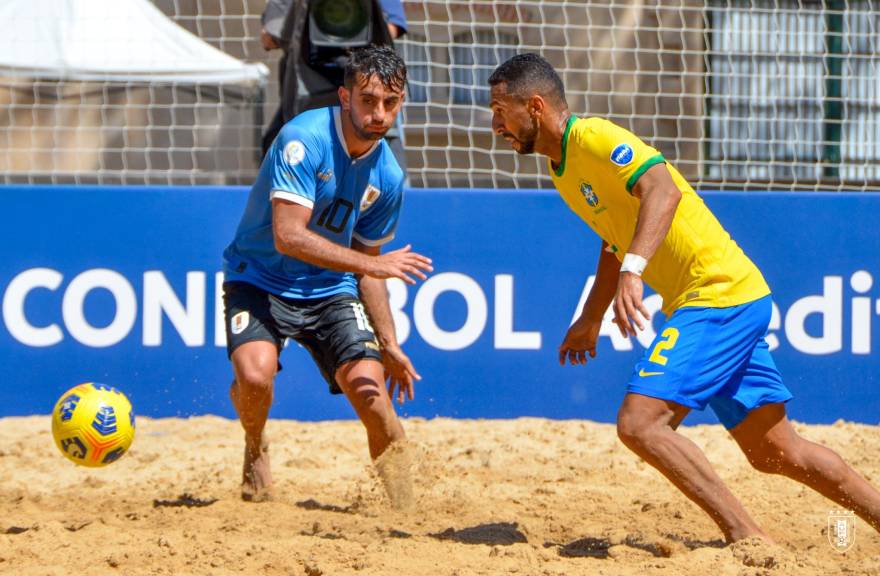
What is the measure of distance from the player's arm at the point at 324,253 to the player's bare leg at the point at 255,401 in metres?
0.48

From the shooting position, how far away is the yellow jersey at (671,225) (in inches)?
152

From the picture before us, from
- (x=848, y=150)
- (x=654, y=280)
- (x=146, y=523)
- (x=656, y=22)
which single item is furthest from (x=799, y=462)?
(x=848, y=150)

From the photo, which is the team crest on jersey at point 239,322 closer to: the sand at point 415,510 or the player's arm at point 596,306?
the sand at point 415,510

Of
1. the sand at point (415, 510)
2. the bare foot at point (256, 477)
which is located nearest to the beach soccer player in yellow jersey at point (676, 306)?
the sand at point (415, 510)

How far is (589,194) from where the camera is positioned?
405 cm

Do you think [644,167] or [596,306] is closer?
[644,167]

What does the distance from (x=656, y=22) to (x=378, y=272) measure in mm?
5010

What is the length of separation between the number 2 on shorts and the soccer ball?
217 centimetres

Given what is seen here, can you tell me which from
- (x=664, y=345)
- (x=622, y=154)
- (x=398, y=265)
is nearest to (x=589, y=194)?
(x=622, y=154)

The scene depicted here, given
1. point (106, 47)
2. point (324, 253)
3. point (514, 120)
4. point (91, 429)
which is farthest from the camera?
point (106, 47)

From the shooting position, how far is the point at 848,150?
364 inches

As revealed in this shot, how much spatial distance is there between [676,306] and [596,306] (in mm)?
448

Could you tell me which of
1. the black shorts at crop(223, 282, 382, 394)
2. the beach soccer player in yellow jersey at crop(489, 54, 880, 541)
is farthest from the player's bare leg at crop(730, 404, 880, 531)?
the black shorts at crop(223, 282, 382, 394)

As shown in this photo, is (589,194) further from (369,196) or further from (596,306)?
(369,196)
